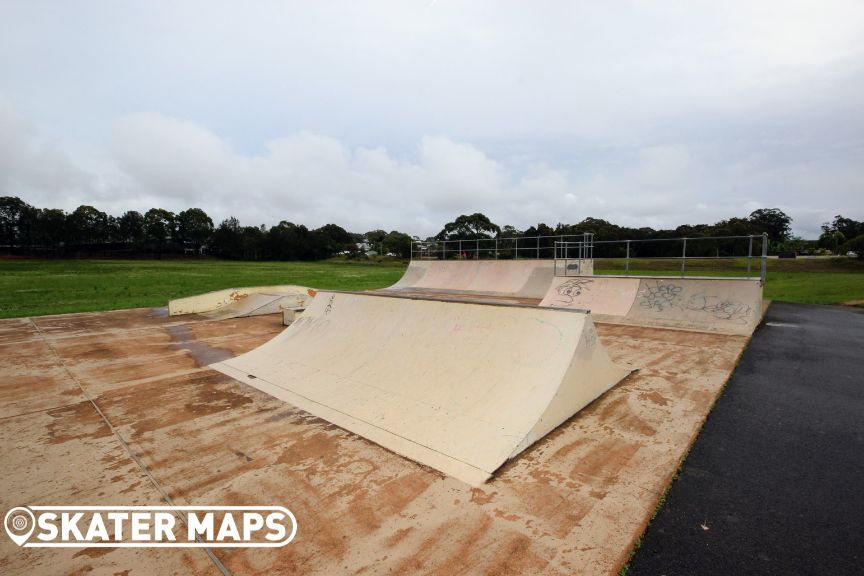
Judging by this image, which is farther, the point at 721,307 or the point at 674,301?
the point at 674,301

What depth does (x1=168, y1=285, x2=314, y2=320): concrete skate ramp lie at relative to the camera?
1207cm

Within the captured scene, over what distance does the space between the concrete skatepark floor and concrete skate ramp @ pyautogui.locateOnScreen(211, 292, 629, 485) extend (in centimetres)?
21

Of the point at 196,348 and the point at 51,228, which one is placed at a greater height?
the point at 51,228

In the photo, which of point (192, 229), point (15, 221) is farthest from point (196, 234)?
point (15, 221)

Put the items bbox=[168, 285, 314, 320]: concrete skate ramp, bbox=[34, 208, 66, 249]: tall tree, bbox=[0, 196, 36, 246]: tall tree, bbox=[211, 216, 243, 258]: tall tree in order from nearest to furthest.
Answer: bbox=[168, 285, 314, 320]: concrete skate ramp, bbox=[34, 208, 66, 249]: tall tree, bbox=[0, 196, 36, 246]: tall tree, bbox=[211, 216, 243, 258]: tall tree

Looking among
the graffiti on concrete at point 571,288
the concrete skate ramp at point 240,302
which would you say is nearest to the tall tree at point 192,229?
the concrete skate ramp at point 240,302

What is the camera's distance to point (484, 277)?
17922mm

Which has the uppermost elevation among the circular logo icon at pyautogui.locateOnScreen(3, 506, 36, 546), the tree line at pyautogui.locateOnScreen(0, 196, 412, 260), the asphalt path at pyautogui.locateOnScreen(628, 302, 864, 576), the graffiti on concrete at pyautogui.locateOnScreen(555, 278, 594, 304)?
the tree line at pyautogui.locateOnScreen(0, 196, 412, 260)

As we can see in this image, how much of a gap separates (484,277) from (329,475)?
15.2 metres

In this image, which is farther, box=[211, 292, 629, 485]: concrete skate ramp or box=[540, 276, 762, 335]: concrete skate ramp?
box=[540, 276, 762, 335]: concrete skate ramp

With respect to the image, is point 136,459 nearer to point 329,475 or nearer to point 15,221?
point 329,475

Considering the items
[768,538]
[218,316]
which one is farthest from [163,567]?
[218,316]


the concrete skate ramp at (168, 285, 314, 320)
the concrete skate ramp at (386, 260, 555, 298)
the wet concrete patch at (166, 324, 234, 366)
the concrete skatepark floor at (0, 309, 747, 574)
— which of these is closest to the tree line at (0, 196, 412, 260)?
the concrete skate ramp at (386, 260, 555, 298)

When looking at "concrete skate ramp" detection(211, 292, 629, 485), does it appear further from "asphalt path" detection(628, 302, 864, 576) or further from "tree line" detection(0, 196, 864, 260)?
"tree line" detection(0, 196, 864, 260)
